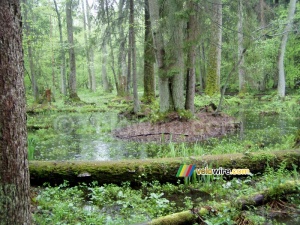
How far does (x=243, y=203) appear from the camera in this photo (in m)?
3.56

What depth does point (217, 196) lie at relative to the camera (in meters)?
4.29

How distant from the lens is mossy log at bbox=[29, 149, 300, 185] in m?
4.80

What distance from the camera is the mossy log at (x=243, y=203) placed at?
3.17 metres

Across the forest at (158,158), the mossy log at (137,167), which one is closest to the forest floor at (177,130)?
the forest at (158,158)

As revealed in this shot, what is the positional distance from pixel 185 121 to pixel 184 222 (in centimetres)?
668

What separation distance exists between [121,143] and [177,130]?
195cm

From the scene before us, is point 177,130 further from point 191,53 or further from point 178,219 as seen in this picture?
point 178,219

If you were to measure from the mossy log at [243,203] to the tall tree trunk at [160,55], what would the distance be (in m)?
6.46

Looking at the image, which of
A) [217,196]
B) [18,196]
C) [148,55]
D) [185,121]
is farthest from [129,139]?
[18,196]

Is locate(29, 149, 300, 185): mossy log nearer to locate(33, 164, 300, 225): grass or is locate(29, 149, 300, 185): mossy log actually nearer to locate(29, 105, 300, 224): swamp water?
locate(33, 164, 300, 225): grass

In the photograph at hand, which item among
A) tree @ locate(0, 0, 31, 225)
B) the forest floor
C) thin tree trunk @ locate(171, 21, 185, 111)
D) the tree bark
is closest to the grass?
tree @ locate(0, 0, 31, 225)

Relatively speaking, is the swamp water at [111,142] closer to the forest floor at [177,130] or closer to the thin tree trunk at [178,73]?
the forest floor at [177,130]

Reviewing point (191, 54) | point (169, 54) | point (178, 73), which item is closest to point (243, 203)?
point (178, 73)

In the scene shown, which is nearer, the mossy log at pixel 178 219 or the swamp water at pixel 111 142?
the mossy log at pixel 178 219
